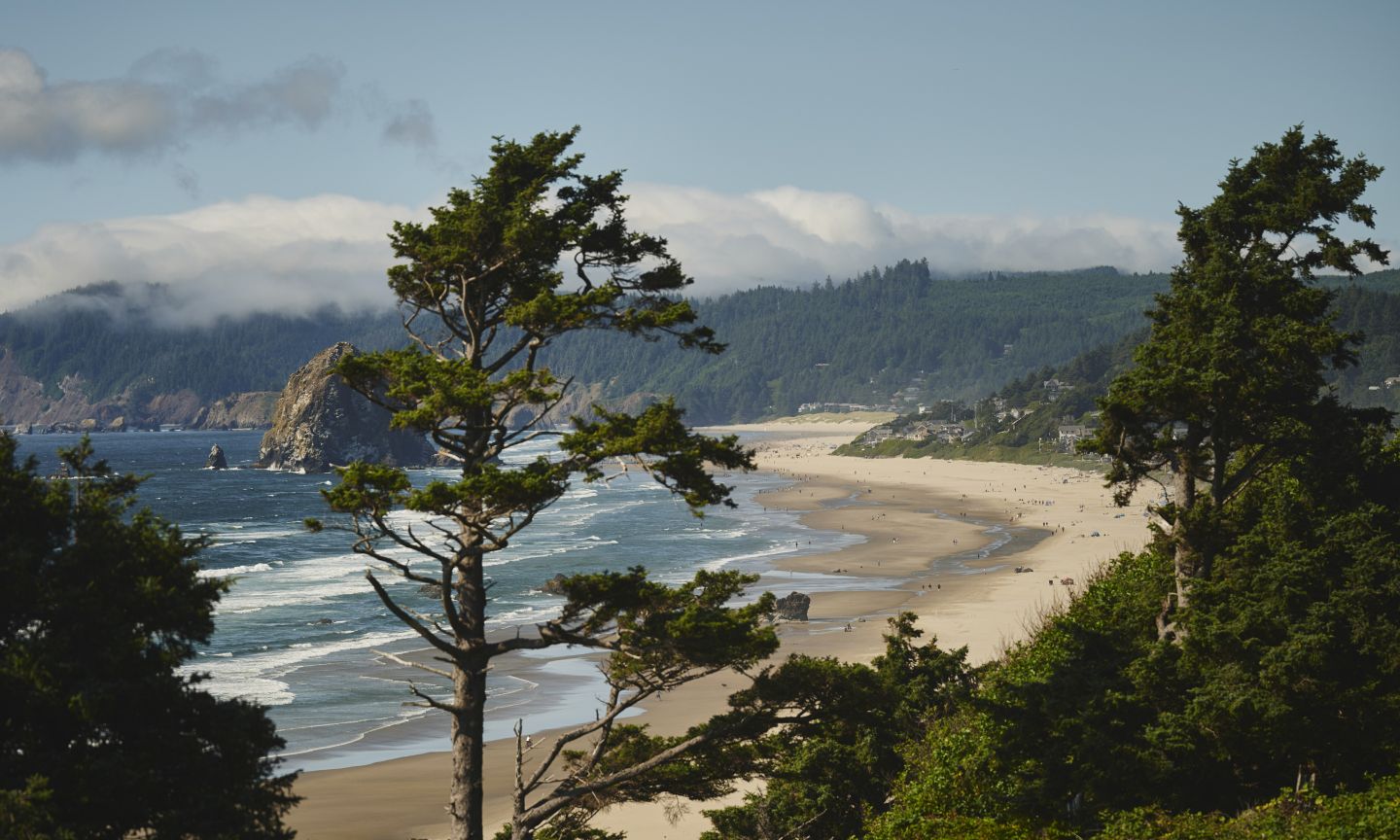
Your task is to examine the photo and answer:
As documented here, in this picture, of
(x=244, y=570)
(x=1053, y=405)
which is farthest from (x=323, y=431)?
(x=1053, y=405)

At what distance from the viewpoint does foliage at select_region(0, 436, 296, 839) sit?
952 cm

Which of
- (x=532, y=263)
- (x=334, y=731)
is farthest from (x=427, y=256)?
(x=334, y=731)

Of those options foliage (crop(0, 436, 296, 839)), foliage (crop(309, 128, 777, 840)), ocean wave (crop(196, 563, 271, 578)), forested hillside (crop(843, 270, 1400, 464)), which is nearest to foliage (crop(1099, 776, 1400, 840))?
foliage (crop(309, 128, 777, 840))

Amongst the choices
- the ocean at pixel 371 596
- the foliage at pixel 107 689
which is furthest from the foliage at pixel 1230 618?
the foliage at pixel 107 689

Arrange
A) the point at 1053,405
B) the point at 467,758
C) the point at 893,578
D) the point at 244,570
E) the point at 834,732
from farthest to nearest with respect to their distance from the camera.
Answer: the point at 1053,405, the point at 244,570, the point at 893,578, the point at 834,732, the point at 467,758

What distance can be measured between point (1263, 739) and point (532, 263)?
35.2ft

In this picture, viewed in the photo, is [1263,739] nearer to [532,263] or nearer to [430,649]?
[532,263]

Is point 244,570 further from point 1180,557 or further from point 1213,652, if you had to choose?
point 1213,652

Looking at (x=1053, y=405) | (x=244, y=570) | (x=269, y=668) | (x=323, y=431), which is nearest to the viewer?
(x=269, y=668)

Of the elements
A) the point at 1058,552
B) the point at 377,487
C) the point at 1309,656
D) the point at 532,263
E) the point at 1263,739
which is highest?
the point at 532,263

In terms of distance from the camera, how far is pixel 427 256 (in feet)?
41.5

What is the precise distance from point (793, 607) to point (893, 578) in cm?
1185

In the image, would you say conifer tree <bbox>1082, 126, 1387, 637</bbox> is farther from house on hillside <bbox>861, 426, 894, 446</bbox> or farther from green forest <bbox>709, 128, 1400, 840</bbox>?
house on hillside <bbox>861, 426, 894, 446</bbox>

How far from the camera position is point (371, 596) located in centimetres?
5062
